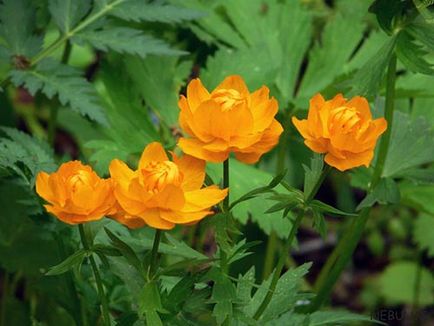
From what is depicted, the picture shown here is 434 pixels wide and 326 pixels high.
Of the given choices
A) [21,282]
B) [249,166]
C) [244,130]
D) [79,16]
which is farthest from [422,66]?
[21,282]

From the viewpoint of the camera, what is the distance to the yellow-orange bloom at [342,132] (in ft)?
3.46

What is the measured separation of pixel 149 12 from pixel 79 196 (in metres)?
0.82

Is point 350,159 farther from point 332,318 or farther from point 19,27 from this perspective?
point 19,27

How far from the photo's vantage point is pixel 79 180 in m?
1.01

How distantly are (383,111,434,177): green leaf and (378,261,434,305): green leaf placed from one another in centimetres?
88

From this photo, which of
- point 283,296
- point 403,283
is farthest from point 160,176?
point 403,283

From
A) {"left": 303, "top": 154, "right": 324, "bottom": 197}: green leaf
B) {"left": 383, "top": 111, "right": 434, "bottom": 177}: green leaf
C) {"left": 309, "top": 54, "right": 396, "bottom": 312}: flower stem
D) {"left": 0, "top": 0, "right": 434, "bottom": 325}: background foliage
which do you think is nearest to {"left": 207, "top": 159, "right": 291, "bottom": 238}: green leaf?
{"left": 0, "top": 0, "right": 434, "bottom": 325}: background foliage

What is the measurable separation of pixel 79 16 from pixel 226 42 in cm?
46

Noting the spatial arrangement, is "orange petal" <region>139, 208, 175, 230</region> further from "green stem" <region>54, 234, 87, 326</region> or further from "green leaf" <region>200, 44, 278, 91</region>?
"green leaf" <region>200, 44, 278, 91</region>

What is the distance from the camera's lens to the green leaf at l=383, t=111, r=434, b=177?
157cm

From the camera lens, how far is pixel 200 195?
3.45 feet

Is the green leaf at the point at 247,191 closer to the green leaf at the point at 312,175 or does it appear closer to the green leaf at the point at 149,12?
the green leaf at the point at 149,12

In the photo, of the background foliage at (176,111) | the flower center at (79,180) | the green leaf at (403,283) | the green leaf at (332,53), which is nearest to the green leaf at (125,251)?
the background foliage at (176,111)

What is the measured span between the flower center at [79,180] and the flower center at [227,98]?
183 mm
